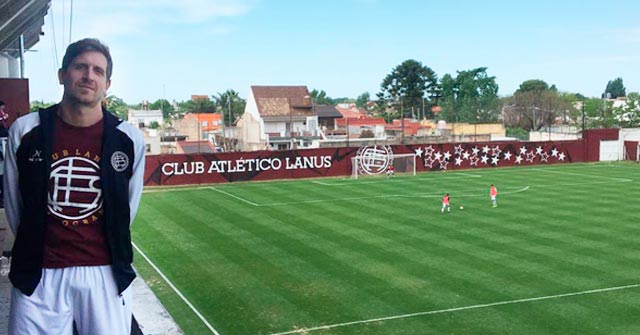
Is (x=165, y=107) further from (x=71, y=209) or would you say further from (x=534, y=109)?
(x=71, y=209)

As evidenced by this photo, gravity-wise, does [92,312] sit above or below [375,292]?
above

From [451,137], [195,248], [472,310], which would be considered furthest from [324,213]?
[451,137]

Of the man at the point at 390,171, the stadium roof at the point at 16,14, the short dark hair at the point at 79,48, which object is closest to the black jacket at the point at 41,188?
the short dark hair at the point at 79,48

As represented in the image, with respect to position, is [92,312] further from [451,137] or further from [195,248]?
[451,137]

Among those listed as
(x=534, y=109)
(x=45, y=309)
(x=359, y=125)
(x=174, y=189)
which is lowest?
(x=174, y=189)

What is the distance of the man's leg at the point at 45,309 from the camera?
3.34 m

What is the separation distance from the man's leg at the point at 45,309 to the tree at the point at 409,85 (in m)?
110

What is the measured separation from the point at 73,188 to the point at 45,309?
0.64 meters

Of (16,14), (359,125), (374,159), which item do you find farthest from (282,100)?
(16,14)

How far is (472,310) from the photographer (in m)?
13.0

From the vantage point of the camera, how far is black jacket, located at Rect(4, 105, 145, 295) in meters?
3.40

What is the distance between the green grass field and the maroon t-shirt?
28.6 feet

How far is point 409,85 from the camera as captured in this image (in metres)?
114

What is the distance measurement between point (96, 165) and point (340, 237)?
17.8m
